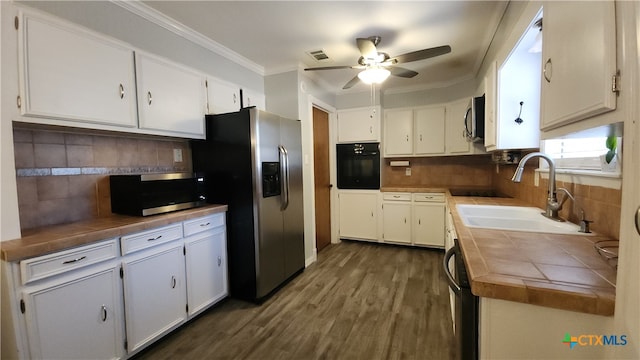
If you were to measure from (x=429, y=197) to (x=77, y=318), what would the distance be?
3727mm

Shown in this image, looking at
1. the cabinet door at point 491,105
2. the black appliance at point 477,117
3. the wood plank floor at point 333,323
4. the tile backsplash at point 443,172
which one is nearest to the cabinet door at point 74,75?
the wood plank floor at point 333,323

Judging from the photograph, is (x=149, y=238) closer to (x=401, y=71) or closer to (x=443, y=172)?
(x=401, y=71)

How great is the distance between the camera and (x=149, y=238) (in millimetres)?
1767

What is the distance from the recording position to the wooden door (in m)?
3.78

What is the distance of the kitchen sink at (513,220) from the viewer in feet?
4.68

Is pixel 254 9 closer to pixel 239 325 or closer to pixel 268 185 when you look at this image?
pixel 268 185

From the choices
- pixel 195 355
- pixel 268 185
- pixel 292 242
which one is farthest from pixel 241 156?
pixel 195 355

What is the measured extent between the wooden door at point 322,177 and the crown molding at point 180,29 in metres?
1.25

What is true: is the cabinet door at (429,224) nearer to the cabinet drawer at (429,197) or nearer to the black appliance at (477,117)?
the cabinet drawer at (429,197)

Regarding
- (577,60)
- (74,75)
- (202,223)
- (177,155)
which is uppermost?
(74,75)

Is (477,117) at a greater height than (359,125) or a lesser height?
lesser

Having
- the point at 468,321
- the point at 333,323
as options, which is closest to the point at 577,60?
the point at 468,321

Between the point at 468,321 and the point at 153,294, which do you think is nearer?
the point at 468,321

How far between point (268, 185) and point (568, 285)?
211cm
